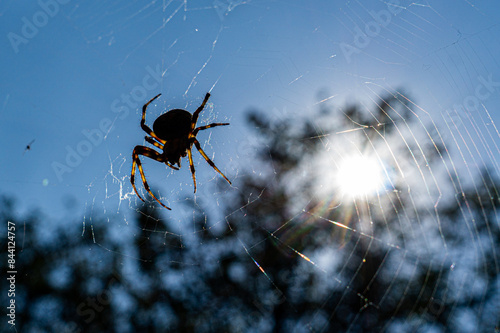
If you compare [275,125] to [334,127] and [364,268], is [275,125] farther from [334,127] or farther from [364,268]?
[364,268]

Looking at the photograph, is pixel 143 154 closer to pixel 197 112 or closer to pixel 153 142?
pixel 153 142

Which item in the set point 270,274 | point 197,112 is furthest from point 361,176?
point 270,274

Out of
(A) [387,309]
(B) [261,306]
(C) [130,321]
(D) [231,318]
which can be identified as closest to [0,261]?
(C) [130,321]

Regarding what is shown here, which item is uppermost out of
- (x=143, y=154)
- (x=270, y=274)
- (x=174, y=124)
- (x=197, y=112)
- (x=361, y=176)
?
(x=197, y=112)

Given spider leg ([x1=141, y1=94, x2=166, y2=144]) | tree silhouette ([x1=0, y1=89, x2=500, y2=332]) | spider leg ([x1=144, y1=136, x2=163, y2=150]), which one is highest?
spider leg ([x1=141, y1=94, x2=166, y2=144])

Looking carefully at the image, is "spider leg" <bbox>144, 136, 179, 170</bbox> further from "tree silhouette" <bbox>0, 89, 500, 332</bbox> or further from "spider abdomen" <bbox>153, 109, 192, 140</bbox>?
"tree silhouette" <bbox>0, 89, 500, 332</bbox>

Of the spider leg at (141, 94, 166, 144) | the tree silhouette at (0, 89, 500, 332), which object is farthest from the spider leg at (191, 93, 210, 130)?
the tree silhouette at (0, 89, 500, 332)
